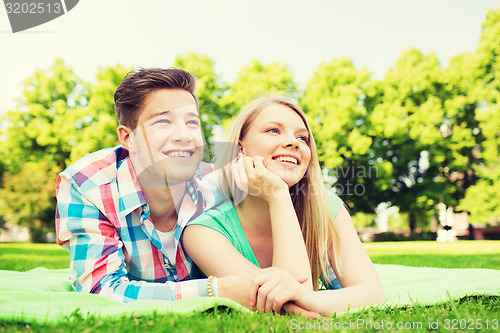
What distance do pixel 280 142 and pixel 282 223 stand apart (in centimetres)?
67

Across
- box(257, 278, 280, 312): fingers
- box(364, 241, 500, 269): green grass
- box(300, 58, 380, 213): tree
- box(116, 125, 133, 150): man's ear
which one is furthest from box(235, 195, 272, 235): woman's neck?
box(300, 58, 380, 213): tree

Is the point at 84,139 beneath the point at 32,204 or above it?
above

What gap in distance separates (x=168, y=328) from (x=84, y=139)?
2058 centimetres

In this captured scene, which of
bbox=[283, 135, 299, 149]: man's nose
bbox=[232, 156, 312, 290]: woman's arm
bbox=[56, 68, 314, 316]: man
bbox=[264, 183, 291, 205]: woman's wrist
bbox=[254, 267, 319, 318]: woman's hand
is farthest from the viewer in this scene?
bbox=[283, 135, 299, 149]: man's nose

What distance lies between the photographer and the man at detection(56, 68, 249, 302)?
2.59m

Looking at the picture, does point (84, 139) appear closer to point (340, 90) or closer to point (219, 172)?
point (340, 90)

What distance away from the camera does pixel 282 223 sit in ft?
8.51

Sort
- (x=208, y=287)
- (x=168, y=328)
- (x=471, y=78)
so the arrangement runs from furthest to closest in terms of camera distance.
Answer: (x=471, y=78), (x=208, y=287), (x=168, y=328)

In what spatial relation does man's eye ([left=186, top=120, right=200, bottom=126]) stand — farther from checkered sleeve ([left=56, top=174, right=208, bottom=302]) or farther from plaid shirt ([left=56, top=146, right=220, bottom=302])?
checkered sleeve ([left=56, top=174, right=208, bottom=302])

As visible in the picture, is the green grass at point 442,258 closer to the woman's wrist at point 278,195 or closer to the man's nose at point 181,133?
the woman's wrist at point 278,195

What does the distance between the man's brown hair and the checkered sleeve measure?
727mm

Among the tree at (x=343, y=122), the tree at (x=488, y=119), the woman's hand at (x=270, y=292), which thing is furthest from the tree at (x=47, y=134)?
the tree at (x=488, y=119)

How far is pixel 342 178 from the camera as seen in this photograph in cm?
2462

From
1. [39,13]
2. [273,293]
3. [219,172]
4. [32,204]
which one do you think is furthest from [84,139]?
[273,293]
